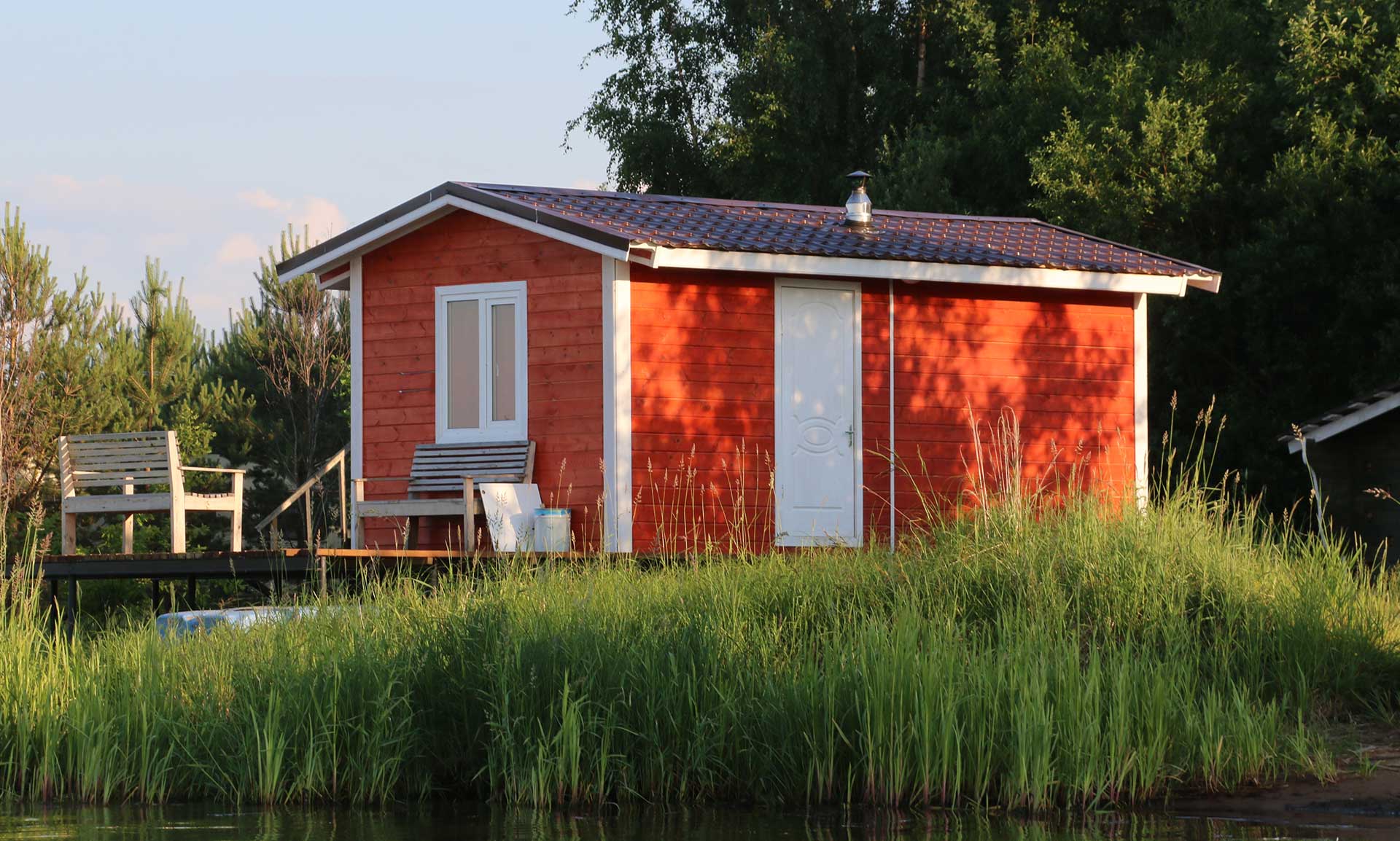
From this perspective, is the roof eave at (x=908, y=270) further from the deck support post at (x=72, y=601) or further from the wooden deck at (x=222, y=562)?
the deck support post at (x=72, y=601)

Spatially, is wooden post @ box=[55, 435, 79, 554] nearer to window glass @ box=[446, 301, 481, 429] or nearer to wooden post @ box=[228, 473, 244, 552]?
wooden post @ box=[228, 473, 244, 552]

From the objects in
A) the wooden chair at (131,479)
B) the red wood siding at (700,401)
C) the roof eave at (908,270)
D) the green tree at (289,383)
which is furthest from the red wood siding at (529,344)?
the green tree at (289,383)

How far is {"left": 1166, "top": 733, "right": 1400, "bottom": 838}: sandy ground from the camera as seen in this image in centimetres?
618

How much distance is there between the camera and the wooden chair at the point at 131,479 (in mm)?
12508

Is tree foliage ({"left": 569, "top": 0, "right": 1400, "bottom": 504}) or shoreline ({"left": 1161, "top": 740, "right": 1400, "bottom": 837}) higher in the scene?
tree foliage ({"left": 569, "top": 0, "right": 1400, "bottom": 504})

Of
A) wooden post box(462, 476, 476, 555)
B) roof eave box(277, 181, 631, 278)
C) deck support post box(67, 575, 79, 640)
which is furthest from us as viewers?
deck support post box(67, 575, 79, 640)

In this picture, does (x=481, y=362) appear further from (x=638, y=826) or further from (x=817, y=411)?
(x=638, y=826)

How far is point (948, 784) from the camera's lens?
21.2 feet

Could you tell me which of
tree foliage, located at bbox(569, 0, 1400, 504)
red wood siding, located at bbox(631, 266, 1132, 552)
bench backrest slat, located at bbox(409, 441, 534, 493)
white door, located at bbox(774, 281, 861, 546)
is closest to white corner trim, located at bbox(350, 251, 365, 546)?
bench backrest slat, located at bbox(409, 441, 534, 493)

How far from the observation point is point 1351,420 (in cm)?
1438

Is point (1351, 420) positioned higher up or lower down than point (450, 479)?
higher up

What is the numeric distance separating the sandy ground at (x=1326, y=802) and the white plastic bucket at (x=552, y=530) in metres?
6.28

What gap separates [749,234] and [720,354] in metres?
1.10

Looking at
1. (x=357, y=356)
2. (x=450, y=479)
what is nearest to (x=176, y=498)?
(x=357, y=356)
